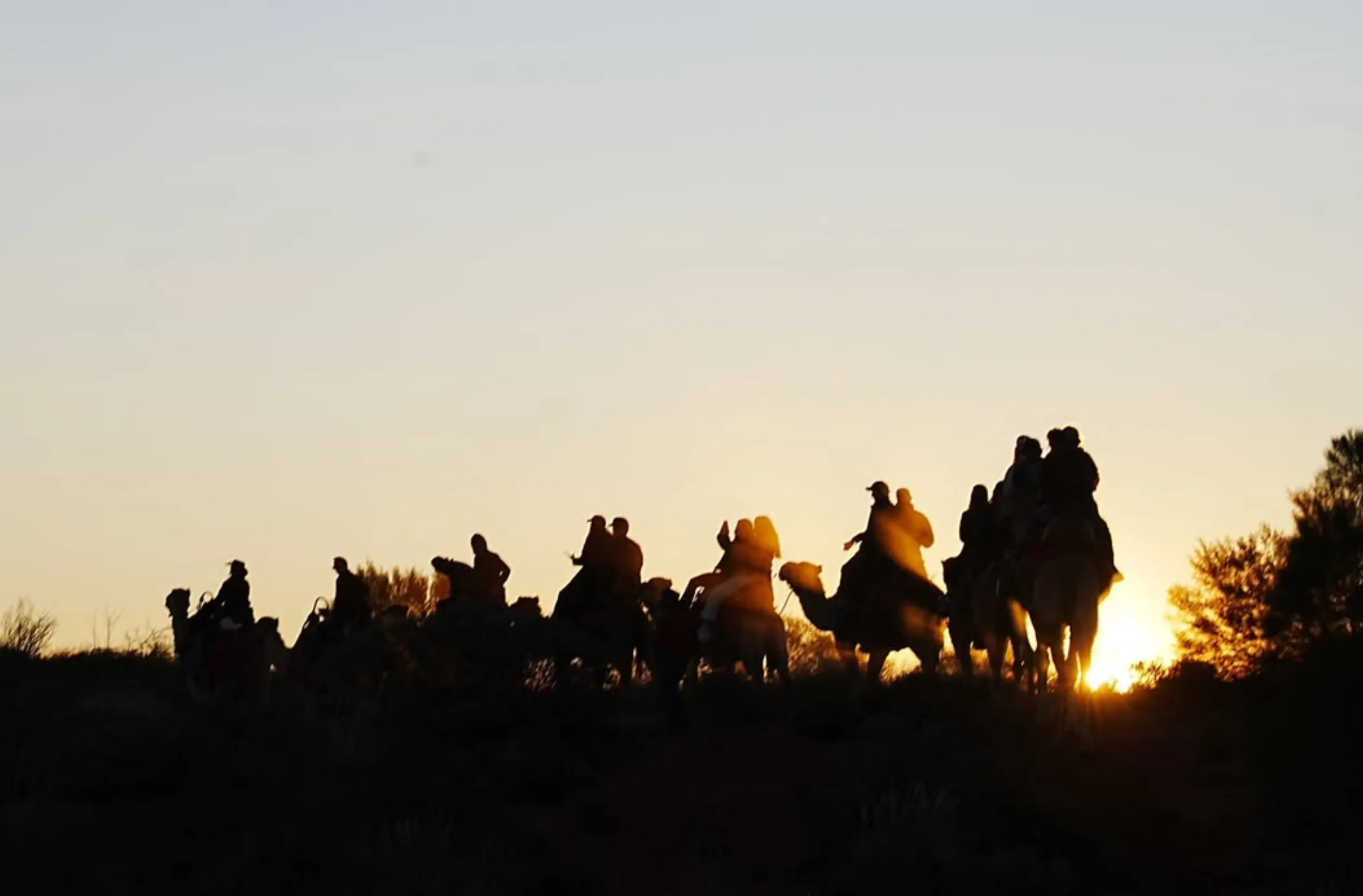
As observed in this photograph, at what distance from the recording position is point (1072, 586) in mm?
26484

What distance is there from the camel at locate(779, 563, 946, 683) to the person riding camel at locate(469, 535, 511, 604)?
18.8ft

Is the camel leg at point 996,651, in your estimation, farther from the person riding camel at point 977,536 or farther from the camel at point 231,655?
the camel at point 231,655

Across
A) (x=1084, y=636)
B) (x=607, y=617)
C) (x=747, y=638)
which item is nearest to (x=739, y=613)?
(x=747, y=638)

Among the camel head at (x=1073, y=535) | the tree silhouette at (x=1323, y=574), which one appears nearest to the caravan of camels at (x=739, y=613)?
the camel head at (x=1073, y=535)

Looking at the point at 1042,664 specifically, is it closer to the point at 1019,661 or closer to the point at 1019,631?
the point at 1019,631

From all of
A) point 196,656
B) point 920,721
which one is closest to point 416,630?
point 196,656

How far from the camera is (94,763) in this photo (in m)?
28.5

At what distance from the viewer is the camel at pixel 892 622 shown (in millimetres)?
31594

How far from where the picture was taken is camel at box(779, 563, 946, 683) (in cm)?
3159

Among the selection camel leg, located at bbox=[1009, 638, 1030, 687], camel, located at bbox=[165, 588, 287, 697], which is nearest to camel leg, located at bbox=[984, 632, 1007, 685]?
camel leg, located at bbox=[1009, 638, 1030, 687]

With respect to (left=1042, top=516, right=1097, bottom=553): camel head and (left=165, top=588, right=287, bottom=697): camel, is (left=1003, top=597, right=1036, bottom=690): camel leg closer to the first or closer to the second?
(left=1042, top=516, right=1097, bottom=553): camel head

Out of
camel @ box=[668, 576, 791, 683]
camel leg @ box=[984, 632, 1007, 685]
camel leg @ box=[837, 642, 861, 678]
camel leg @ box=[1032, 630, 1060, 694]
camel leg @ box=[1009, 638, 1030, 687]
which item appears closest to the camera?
camel leg @ box=[1032, 630, 1060, 694]

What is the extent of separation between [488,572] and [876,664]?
260 inches

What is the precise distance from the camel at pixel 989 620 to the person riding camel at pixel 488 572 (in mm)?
6849
